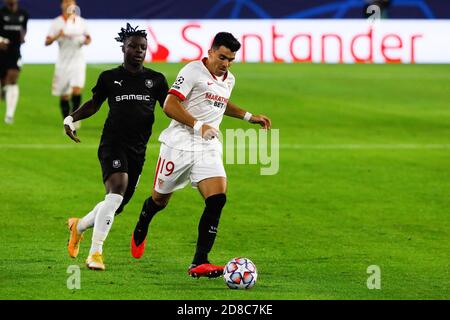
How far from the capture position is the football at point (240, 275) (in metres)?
10.4

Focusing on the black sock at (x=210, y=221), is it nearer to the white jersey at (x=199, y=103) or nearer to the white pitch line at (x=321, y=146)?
the white jersey at (x=199, y=103)

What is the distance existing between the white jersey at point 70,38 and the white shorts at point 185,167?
43.2 feet

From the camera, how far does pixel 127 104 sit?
454 inches

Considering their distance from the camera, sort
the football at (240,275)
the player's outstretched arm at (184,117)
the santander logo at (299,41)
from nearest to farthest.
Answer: the football at (240,275) → the player's outstretched arm at (184,117) → the santander logo at (299,41)

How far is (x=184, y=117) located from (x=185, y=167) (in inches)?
22.9

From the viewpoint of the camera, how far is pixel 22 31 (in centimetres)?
2509

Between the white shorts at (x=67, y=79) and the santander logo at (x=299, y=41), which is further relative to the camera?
the santander logo at (x=299, y=41)

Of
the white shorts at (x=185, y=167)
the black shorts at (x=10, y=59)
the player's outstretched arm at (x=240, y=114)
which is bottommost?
the white shorts at (x=185, y=167)

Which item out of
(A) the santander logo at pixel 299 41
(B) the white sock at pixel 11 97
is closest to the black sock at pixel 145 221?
(B) the white sock at pixel 11 97

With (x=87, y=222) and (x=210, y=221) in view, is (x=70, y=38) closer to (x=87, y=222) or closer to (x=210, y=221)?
(x=87, y=222)

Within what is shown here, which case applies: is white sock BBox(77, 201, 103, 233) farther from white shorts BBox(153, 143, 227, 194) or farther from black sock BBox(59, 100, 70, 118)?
black sock BBox(59, 100, 70, 118)

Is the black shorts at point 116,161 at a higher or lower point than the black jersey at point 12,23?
lower

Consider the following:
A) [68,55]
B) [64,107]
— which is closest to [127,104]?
[64,107]
